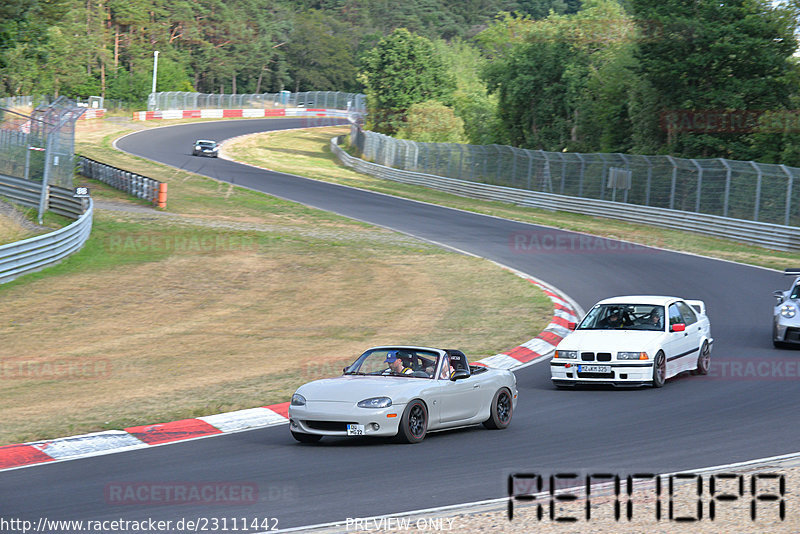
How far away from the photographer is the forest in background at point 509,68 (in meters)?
40.1

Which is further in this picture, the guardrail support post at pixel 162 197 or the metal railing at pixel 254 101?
the metal railing at pixel 254 101

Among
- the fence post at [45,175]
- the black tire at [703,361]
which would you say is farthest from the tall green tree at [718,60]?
the black tire at [703,361]

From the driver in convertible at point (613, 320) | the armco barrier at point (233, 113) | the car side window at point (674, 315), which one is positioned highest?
the armco barrier at point (233, 113)

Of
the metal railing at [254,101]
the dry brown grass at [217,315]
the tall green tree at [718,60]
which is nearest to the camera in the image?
the dry brown grass at [217,315]

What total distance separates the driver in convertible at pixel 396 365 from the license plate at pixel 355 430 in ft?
4.17

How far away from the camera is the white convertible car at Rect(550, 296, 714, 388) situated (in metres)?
14.5

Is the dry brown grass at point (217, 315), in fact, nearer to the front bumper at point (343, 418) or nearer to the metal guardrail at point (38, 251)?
the metal guardrail at point (38, 251)

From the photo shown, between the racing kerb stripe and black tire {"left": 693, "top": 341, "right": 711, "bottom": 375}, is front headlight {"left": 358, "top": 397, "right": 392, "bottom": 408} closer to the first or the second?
the racing kerb stripe

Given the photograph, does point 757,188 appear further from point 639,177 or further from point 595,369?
point 595,369

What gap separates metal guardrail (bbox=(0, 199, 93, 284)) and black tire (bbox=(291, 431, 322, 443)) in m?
15.1

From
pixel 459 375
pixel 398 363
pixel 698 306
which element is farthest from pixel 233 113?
pixel 459 375

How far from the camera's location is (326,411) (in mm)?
10562

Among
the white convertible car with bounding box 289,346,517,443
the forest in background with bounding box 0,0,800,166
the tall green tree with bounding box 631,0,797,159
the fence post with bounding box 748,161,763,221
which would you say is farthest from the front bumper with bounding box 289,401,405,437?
the tall green tree with bounding box 631,0,797,159

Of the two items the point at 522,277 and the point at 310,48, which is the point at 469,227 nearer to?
the point at 522,277
